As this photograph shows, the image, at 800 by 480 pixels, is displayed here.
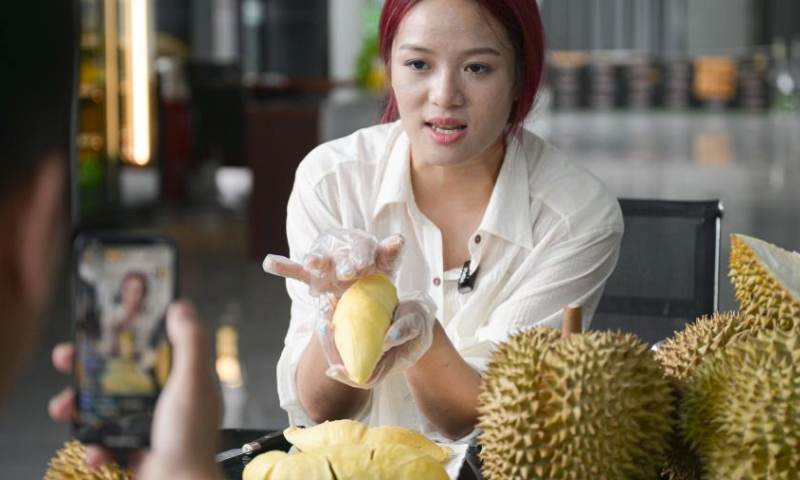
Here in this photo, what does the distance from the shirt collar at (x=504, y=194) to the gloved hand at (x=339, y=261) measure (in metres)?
0.58

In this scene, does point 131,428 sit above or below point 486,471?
above

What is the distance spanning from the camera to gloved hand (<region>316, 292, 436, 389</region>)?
1149mm

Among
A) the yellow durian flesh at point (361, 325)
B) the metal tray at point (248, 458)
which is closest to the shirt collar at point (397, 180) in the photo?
the metal tray at point (248, 458)

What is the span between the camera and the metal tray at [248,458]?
3.81ft

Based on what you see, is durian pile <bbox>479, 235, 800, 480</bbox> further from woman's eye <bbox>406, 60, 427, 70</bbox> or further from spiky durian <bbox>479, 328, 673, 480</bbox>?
woman's eye <bbox>406, 60, 427, 70</bbox>

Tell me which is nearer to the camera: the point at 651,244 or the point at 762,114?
the point at 651,244

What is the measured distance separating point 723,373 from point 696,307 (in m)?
1.12

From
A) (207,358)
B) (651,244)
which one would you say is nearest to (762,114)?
(651,244)

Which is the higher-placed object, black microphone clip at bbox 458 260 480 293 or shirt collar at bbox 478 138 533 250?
shirt collar at bbox 478 138 533 250

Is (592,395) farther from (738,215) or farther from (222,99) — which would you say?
(222,99)

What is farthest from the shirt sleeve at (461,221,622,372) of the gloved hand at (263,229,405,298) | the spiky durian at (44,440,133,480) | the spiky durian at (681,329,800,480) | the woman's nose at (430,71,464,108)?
the spiky durian at (44,440,133,480)

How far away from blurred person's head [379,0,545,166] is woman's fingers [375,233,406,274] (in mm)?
476

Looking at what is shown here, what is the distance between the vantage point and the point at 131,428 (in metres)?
0.65

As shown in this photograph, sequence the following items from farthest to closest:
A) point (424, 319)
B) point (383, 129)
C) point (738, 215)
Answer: point (738, 215), point (383, 129), point (424, 319)
